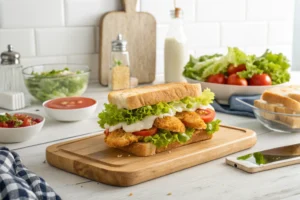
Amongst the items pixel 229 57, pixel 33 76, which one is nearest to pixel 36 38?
pixel 33 76

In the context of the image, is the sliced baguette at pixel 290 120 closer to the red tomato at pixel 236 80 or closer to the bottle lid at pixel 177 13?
the red tomato at pixel 236 80

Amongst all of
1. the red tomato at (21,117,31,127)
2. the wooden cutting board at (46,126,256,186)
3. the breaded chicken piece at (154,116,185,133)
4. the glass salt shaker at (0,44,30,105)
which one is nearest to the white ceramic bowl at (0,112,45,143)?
the red tomato at (21,117,31,127)

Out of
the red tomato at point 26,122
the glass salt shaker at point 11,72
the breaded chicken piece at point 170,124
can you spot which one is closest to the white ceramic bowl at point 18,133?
the red tomato at point 26,122

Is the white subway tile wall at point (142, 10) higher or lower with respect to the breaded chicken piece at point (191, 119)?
higher

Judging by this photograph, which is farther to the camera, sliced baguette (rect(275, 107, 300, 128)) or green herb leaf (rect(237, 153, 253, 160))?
sliced baguette (rect(275, 107, 300, 128))

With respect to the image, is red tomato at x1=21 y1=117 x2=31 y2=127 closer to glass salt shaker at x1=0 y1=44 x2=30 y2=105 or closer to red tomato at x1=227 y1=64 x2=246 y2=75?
glass salt shaker at x1=0 y1=44 x2=30 y2=105
